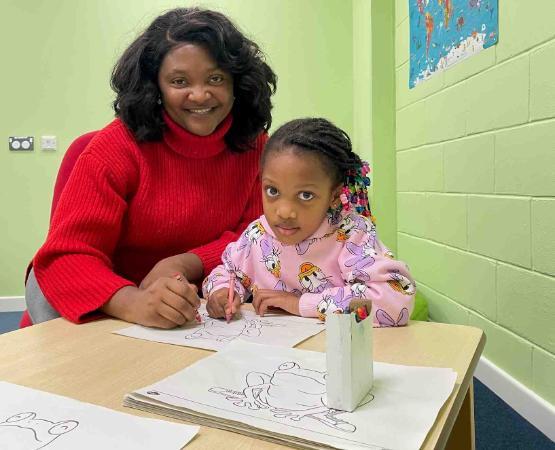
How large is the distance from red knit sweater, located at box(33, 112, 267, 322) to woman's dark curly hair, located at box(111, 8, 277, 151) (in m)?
0.04

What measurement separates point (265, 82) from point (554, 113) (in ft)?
2.51

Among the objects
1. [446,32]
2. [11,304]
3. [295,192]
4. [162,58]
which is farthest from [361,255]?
[11,304]

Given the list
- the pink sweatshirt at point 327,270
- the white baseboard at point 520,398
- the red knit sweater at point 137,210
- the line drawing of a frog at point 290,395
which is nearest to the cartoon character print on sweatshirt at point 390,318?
the pink sweatshirt at point 327,270

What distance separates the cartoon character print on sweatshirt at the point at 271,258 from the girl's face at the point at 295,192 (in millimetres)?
65

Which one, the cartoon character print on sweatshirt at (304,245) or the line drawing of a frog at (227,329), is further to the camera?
the cartoon character print on sweatshirt at (304,245)

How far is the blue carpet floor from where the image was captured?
1.50 metres

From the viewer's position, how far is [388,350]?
766mm

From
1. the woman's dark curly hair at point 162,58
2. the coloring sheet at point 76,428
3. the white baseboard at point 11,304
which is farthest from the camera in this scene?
the white baseboard at point 11,304

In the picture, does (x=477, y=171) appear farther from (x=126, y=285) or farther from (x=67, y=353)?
(x=67, y=353)

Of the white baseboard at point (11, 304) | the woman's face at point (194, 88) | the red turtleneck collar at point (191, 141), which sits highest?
the woman's face at point (194, 88)

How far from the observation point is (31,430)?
1.70 ft

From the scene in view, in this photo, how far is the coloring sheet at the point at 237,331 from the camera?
2.68 feet

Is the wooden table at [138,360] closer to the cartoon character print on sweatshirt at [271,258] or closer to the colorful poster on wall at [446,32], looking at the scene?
the cartoon character print on sweatshirt at [271,258]

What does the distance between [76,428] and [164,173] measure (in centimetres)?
77
